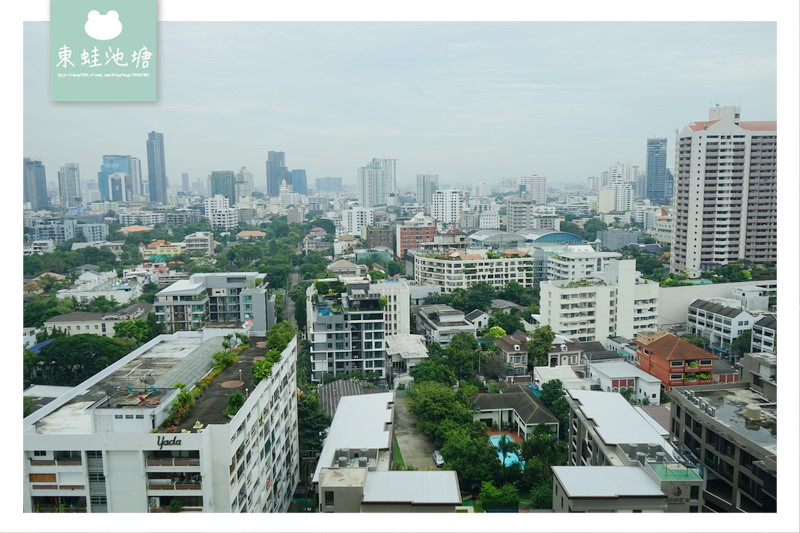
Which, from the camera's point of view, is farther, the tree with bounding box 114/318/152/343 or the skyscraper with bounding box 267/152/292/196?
the skyscraper with bounding box 267/152/292/196

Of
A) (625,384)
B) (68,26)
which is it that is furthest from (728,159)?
A: (68,26)

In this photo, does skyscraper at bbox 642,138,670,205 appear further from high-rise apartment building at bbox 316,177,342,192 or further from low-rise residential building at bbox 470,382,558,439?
low-rise residential building at bbox 470,382,558,439

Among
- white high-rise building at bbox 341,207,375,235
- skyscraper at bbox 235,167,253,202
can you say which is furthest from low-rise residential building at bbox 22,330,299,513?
white high-rise building at bbox 341,207,375,235

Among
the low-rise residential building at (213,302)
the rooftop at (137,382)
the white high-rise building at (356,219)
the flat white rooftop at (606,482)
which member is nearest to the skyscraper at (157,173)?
the low-rise residential building at (213,302)

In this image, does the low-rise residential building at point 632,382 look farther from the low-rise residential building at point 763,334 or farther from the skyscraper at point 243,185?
the skyscraper at point 243,185

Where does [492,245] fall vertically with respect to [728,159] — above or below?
below

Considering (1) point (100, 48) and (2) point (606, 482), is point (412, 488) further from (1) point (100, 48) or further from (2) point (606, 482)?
(1) point (100, 48)

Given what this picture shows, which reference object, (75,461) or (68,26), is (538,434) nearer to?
(75,461)
